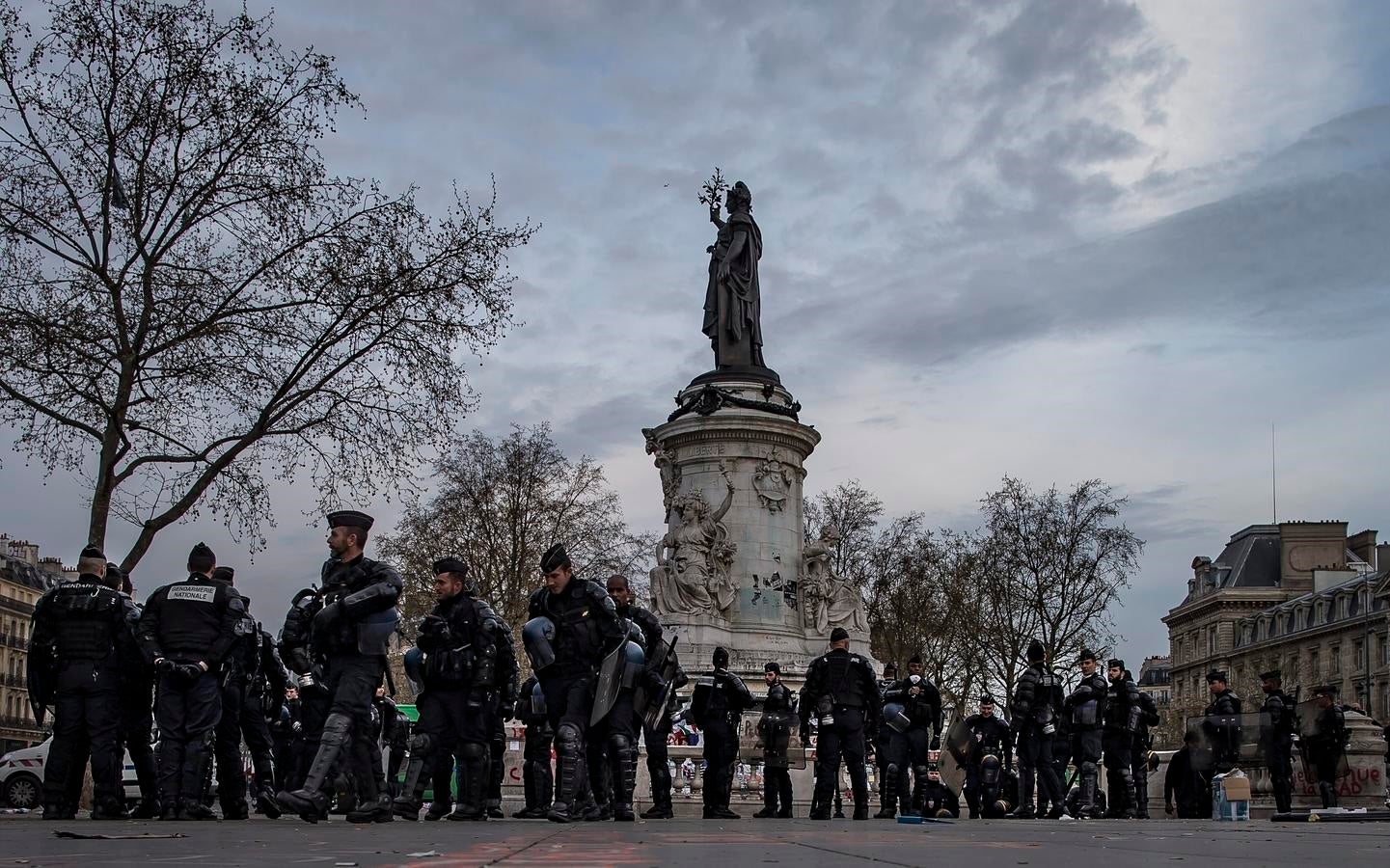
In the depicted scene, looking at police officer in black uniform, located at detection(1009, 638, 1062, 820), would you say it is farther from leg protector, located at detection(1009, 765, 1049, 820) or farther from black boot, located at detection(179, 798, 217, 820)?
black boot, located at detection(179, 798, 217, 820)

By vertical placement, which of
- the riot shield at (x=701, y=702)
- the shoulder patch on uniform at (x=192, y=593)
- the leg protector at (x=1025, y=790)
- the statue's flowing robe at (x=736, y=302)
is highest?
the statue's flowing robe at (x=736, y=302)

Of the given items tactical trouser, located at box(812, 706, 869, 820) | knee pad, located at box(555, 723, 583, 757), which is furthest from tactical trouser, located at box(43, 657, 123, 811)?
tactical trouser, located at box(812, 706, 869, 820)

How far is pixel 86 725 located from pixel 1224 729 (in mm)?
12377

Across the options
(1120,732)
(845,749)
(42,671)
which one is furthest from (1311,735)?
(42,671)

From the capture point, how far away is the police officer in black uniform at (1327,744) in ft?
61.6

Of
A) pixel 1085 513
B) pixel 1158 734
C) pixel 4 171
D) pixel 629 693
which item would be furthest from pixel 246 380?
pixel 1158 734

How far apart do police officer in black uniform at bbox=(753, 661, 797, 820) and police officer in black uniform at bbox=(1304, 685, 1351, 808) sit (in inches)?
256

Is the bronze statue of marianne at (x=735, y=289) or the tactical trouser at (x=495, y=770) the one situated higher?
the bronze statue of marianne at (x=735, y=289)

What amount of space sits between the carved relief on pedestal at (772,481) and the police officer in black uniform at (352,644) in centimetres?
1978

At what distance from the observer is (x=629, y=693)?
13.3 metres

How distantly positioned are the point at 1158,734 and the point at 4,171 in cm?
9173

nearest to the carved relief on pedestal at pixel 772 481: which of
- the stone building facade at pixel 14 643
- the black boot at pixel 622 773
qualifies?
the black boot at pixel 622 773

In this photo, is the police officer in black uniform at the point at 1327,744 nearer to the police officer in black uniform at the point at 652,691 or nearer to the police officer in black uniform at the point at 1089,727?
the police officer in black uniform at the point at 1089,727

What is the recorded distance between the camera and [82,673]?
A: 1294 cm
